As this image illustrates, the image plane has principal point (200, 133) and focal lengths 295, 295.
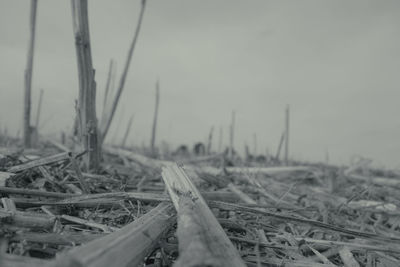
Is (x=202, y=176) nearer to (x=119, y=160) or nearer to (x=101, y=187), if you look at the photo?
(x=101, y=187)

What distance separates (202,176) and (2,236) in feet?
7.06

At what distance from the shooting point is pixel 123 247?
1.03 metres

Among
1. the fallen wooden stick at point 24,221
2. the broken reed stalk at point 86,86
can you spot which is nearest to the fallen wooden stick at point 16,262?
the fallen wooden stick at point 24,221

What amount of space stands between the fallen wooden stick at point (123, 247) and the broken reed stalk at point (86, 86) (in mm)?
1861

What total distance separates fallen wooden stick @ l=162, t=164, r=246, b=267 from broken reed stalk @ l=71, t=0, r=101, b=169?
5.38 feet

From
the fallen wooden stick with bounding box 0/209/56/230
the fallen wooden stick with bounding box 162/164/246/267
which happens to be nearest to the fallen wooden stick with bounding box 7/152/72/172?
the fallen wooden stick with bounding box 0/209/56/230

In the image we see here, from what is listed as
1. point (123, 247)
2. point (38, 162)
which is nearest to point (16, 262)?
point (123, 247)

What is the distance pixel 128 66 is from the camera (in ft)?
16.2

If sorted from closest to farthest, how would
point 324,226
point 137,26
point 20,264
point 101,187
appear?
point 20,264 < point 324,226 < point 101,187 < point 137,26

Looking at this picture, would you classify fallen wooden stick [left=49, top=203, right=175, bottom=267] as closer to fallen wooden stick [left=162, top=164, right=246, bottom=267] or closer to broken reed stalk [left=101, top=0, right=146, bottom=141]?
fallen wooden stick [left=162, top=164, right=246, bottom=267]

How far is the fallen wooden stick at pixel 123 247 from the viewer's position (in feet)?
2.69

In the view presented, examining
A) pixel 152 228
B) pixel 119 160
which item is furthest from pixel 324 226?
pixel 119 160

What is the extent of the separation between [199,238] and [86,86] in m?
2.39

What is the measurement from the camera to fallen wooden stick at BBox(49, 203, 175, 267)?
82 cm
